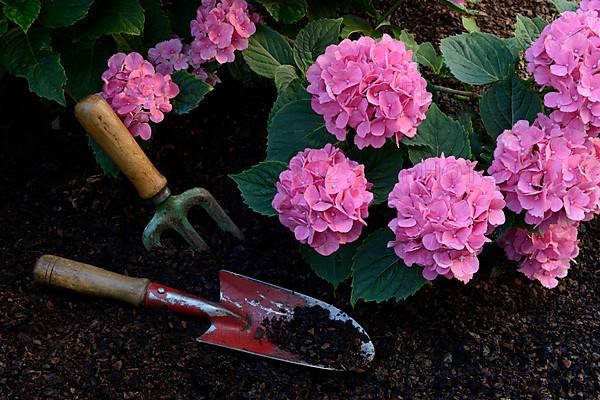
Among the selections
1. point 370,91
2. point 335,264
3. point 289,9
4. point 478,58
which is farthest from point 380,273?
point 289,9

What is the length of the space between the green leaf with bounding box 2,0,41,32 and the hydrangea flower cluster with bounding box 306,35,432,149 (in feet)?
2.10

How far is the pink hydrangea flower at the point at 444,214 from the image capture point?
167cm

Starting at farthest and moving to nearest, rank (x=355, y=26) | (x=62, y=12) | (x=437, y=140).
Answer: (x=355, y=26) < (x=62, y=12) < (x=437, y=140)

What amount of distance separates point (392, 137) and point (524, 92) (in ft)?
1.07

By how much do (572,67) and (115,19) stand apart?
106cm

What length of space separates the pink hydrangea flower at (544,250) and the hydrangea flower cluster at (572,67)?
0.90 feet

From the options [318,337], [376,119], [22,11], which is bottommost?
[318,337]

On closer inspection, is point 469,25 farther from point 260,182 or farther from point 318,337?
point 318,337

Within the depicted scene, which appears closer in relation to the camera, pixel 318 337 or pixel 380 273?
pixel 380 273

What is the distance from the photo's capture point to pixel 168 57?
219 cm

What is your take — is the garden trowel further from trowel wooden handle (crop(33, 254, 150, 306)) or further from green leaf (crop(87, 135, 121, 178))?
green leaf (crop(87, 135, 121, 178))

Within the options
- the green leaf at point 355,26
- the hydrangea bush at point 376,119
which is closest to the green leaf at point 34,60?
the hydrangea bush at point 376,119

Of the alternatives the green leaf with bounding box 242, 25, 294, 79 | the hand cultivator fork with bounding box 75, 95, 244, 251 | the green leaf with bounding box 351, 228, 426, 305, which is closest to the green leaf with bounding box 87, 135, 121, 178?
the hand cultivator fork with bounding box 75, 95, 244, 251

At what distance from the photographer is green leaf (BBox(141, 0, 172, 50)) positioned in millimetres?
2260
